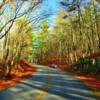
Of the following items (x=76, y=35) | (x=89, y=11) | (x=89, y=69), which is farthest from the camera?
(x=76, y=35)

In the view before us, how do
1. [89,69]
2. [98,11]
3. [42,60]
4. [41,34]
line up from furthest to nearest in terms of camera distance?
1. [42,60]
2. [41,34]
3. [98,11]
4. [89,69]

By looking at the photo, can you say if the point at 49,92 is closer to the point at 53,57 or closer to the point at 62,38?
the point at 62,38

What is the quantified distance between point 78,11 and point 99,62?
18.7m

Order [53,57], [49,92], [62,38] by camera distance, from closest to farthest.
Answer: [49,92] → [62,38] → [53,57]

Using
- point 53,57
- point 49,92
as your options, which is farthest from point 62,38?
point 49,92

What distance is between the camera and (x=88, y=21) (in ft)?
217

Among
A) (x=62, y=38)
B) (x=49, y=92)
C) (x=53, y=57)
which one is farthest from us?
(x=53, y=57)

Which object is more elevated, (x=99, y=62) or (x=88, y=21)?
(x=88, y=21)

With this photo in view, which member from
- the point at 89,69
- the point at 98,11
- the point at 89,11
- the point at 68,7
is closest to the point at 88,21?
the point at 89,11

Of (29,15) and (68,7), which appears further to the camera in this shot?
(68,7)

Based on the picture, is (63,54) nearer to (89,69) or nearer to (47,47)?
(47,47)

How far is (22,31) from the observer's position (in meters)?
37.8

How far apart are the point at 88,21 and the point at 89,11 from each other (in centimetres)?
377

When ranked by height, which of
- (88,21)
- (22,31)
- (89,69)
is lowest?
(89,69)
